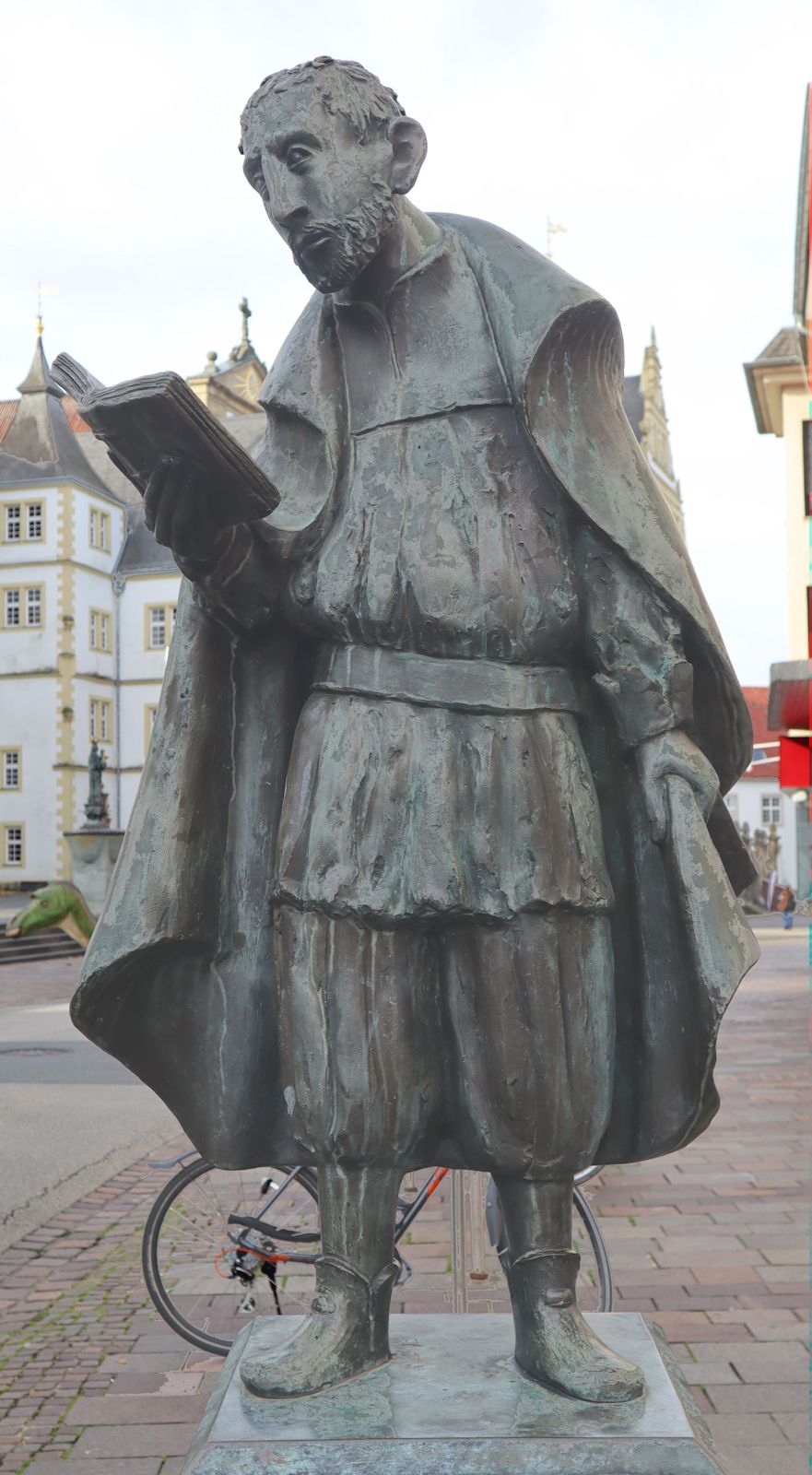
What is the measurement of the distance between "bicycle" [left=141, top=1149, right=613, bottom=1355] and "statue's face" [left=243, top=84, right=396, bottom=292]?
3.09 meters

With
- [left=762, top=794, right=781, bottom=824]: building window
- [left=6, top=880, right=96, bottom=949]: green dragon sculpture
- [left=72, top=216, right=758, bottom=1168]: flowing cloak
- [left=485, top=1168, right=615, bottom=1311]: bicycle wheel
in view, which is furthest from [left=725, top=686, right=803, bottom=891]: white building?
[left=72, top=216, right=758, bottom=1168]: flowing cloak

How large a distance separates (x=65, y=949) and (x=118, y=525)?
24.2m

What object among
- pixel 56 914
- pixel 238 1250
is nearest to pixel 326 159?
pixel 238 1250

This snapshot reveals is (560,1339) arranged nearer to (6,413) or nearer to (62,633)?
(62,633)

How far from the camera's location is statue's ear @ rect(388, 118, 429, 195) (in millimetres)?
2672

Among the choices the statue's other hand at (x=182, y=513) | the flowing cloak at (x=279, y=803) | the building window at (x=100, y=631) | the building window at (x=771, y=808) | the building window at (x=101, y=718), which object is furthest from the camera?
the building window at (x=771, y=808)

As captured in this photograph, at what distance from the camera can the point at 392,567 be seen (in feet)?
8.83

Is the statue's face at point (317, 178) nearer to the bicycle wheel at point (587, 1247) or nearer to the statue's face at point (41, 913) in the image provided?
the bicycle wheel at point (587, 1247)

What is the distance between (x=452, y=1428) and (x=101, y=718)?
44955 millimetres

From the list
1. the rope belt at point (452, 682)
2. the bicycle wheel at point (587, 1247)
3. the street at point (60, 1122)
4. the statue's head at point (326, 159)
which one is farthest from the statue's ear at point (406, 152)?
the street at point (60, 1122)

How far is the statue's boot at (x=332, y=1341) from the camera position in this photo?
2523 mm

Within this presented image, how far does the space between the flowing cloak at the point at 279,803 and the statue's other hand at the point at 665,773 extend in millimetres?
23

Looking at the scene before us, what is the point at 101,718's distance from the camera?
152 feet

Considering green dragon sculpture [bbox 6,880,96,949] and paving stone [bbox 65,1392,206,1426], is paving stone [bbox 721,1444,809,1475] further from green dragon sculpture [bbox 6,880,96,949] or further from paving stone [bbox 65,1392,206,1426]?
green dragon sculpture [bbox 6,880,96,949]
